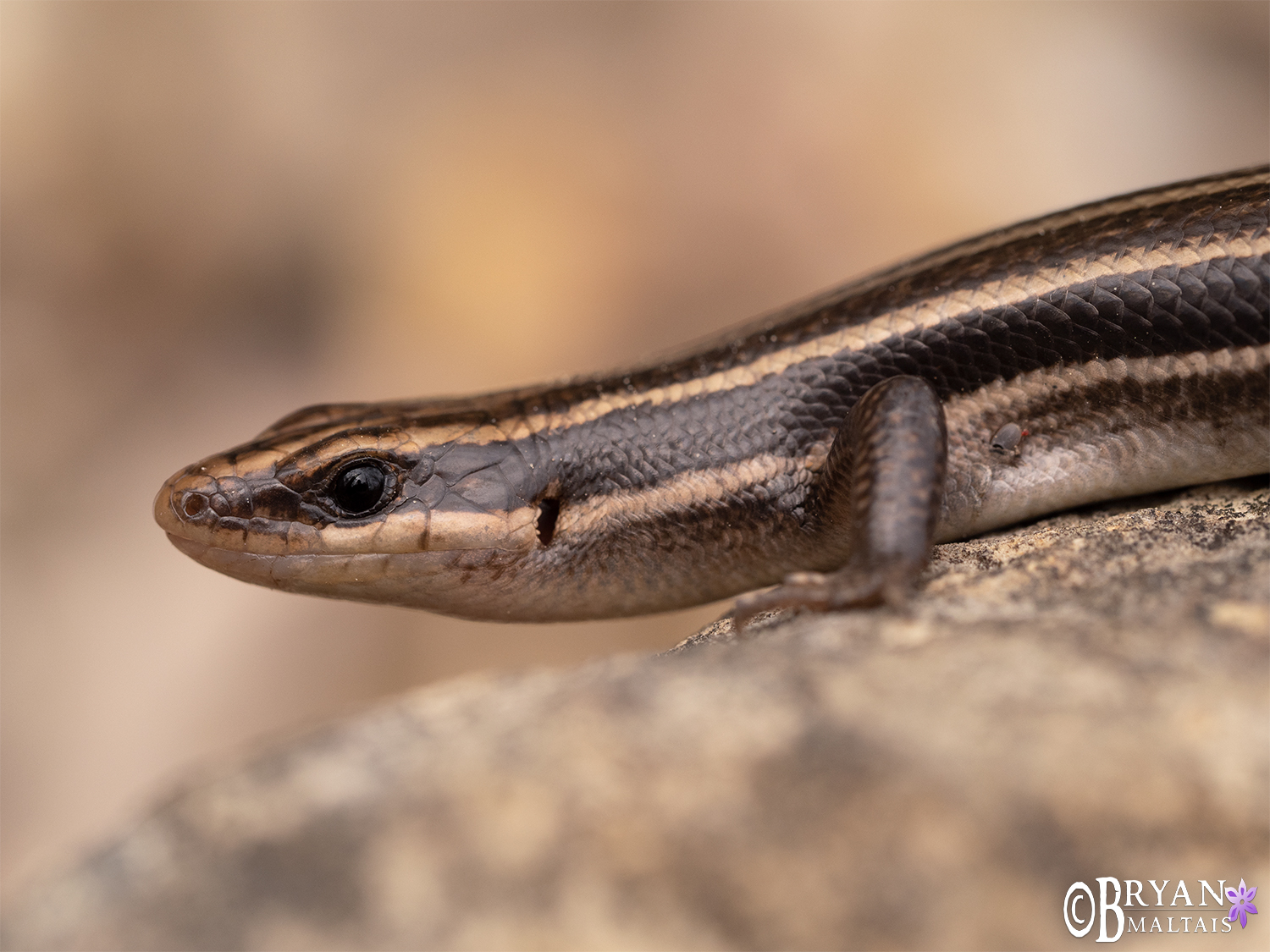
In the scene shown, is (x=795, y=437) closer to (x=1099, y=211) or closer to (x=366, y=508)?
(x=1099, y=211)

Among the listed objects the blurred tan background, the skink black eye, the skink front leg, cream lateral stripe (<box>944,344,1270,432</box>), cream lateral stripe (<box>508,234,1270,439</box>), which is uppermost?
the blurred tan background

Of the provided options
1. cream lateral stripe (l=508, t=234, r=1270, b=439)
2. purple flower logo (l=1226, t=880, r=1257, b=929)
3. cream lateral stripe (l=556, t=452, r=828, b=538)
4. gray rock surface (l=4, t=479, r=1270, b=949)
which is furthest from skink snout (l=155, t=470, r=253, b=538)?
purple flower logo (l=1226, t=880, r=1257, b=929)

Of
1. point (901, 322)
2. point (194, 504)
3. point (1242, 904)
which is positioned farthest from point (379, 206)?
point (1242, 904)

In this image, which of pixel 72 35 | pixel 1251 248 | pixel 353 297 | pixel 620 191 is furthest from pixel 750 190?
pixel 1251 248

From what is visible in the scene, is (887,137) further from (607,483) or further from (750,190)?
(607,483)

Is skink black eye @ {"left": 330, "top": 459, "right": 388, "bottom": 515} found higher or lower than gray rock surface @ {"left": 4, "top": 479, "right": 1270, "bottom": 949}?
higher

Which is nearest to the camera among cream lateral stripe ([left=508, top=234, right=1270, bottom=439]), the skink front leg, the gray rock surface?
the gray rock surface

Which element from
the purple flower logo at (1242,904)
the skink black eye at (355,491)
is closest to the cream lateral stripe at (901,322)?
the skink black eye at (355,491)

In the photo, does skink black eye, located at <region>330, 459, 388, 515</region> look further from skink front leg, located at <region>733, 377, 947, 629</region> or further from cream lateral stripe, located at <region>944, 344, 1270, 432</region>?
cream lateral stripe, located at <region>944, 344, 1270, 432</region>
